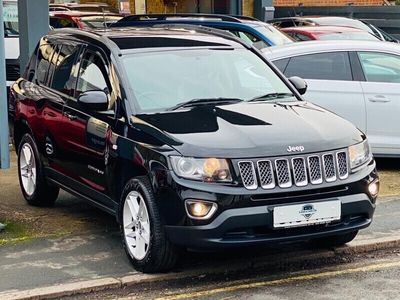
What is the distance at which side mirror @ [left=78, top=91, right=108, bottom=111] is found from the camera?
600 centimetres

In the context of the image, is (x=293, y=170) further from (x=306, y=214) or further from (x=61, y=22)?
(x=61, y=22)

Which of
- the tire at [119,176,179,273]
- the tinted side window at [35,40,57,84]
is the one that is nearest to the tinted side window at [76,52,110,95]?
the tinted side window at [35,40,57,84]

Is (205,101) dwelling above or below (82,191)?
above

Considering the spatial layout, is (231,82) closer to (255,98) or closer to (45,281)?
(255,98)

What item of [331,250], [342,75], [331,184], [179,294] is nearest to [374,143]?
[342,75]

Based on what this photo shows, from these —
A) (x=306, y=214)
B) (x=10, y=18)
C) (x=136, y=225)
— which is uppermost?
(x=10, y=18)

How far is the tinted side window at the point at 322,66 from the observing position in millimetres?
9344

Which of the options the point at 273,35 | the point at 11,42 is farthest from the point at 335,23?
the point at 11,42

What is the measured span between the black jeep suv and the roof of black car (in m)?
0.01

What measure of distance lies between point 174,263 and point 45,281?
94 cm

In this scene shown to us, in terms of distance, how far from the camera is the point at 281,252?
616 cm

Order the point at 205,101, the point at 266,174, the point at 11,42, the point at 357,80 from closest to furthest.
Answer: the point at 266,174, the point at 205,101, the point at 357,80, the point at 11,42

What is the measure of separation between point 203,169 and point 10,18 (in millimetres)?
10411

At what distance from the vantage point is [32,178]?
25.1 feet
